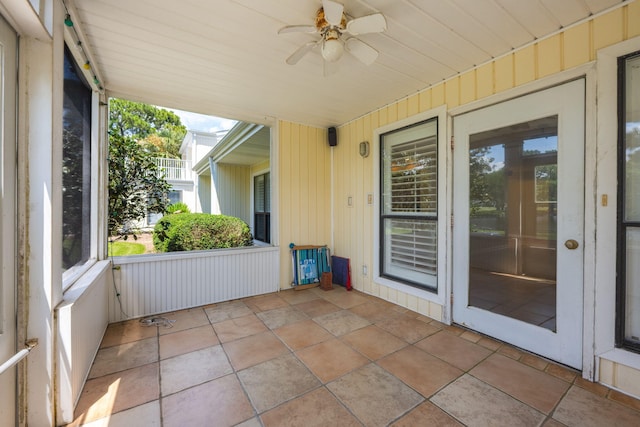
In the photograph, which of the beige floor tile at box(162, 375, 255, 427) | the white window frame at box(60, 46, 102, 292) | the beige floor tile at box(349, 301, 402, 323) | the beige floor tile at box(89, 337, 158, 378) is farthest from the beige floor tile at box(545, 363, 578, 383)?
the white window frame at box(60, 46, 102, 292)

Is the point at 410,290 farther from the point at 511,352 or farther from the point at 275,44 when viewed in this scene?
the point at 275,44

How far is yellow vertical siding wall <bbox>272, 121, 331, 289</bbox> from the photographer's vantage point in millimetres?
4020

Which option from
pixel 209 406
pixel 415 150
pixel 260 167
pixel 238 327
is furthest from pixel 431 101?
pixel 260 167

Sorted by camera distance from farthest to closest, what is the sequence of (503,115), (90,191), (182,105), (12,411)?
(182,105)
(90,191)
(503,115)
(12,411)

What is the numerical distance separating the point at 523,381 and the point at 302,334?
181cm

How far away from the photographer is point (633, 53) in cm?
174

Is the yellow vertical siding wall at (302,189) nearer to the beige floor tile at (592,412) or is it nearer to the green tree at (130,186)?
the green tree at (130,186)

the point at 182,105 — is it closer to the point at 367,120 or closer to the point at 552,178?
the point at 367,120

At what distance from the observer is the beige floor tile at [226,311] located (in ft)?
9.98

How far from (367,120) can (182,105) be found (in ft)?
8.17

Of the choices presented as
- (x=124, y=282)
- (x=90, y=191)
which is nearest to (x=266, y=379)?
(x=124, y=282)

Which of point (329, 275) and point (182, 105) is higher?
point (182, 105)

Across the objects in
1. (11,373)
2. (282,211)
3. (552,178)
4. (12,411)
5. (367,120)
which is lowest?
(12,411)

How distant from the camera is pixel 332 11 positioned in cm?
158
